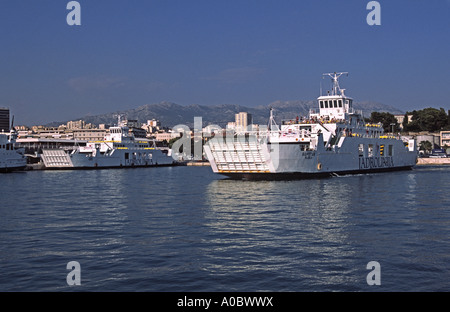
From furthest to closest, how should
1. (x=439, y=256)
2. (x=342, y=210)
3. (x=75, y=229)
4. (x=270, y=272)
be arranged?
1. (x=342, y=210)
2. (x=75, y=229)
3. (x=439, y=256)
4. (x=270, y=272)

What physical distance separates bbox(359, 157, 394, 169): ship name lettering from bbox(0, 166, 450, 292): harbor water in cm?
3582

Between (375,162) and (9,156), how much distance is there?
216 feet

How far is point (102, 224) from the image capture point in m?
23.3

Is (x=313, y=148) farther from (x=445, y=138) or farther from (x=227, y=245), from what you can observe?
(x=445, y=138)

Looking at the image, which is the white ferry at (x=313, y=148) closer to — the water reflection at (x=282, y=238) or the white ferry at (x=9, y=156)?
the water reflection at (x=282, y=238)

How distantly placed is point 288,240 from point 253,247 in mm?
1841

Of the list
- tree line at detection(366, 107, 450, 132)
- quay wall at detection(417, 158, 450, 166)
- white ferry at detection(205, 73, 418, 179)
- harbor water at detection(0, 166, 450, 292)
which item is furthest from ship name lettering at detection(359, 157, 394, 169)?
tree line at detection(366, 107, 450, 132)

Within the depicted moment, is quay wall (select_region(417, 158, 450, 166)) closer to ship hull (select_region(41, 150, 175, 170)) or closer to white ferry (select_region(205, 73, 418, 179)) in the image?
white ferry (select_region(205, 73, 418, 179))

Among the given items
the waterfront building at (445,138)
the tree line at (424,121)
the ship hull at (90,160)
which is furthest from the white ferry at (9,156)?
the waterfront building at (445,138)

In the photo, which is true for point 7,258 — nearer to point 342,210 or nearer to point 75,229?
point 75,229

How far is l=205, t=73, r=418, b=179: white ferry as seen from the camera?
49594 millimetres

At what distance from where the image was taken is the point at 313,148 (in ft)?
178
